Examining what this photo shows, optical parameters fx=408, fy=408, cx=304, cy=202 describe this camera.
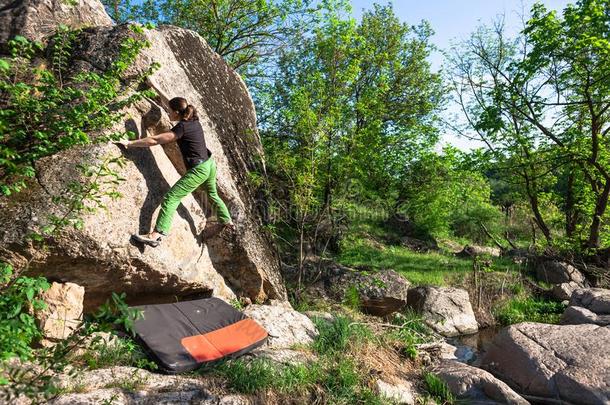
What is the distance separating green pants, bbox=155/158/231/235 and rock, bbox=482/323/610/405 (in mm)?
4287

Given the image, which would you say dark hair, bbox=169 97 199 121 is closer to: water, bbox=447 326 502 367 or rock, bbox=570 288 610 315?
water, bbox=447 326 502 367

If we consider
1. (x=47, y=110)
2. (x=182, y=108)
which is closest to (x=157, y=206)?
(x=182, y=108)

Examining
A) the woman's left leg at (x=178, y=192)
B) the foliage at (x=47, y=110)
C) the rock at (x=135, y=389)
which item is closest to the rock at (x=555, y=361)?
the rock at (x=135, y=389)

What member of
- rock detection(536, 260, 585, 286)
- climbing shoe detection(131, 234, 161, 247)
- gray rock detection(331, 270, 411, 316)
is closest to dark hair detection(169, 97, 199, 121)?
climbing shoe detection(131, 234, 161, 247)

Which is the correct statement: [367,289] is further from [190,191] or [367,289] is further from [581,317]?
[190,191]

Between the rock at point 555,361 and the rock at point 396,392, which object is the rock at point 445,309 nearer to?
the rock at point 555,361

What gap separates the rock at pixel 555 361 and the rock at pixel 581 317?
2.10m

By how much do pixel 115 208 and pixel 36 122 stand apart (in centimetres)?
114

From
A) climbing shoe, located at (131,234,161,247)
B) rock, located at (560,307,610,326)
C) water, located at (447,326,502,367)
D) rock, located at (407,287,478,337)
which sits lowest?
water, located at (447,326,502,367)

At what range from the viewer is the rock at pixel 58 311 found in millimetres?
4029

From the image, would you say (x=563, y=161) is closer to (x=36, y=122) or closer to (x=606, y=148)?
(x=606, y=148)

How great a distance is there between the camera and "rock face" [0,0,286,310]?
13.5 ft

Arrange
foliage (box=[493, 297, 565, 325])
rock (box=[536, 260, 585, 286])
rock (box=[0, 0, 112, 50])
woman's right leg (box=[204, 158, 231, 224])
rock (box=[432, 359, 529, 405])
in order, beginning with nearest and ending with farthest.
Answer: rock (box=[432, 359, 529, 405]), rock (box=[0, 0, 112, 50]), woman's right leg (box=[204, 158, 231, 224]), foliage (box=[493, 297, 565, 325]), rock (box=[536, 260, 585, 286])

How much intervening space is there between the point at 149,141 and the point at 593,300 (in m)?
9.38
